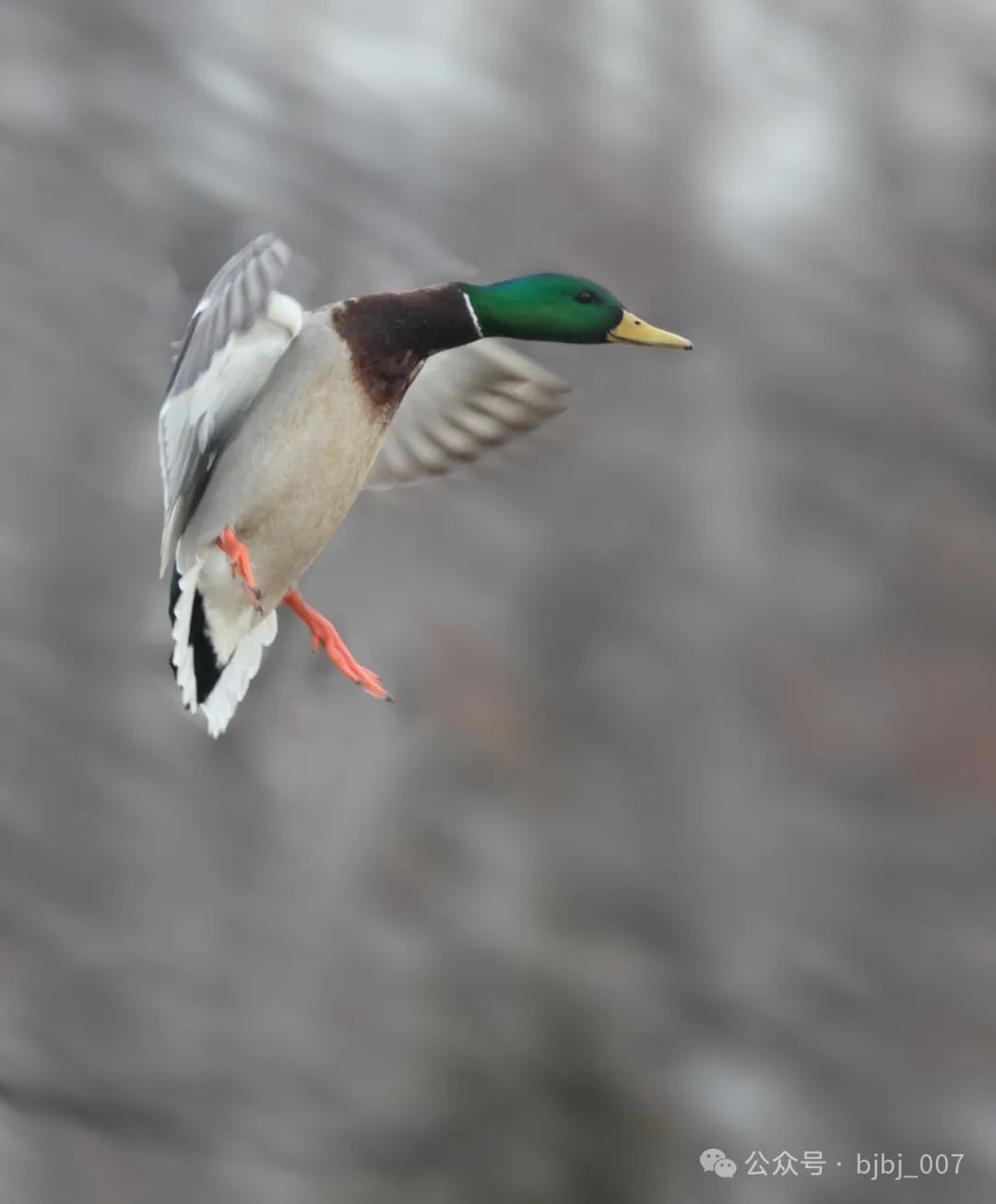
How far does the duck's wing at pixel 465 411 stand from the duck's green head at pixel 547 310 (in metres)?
0.14

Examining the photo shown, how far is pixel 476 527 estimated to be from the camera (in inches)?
53.8

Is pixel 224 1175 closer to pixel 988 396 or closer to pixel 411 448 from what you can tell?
pixel 411 448

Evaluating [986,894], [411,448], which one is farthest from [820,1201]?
[411,448]

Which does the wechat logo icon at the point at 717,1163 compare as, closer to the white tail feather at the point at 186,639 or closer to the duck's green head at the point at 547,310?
the white tail feather at the point at 186,639

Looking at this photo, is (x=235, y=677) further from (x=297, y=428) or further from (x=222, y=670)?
(x=297, y=428)

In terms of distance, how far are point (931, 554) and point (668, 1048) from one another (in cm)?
55

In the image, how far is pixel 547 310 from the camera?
945 mm

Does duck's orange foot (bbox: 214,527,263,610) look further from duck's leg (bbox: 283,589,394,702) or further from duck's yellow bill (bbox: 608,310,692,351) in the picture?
duck's yellow bill (bbox: 608,310,692,351)

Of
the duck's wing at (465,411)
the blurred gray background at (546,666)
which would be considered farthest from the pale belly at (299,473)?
the blurred gray background at (546,666)

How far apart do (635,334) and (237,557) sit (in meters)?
0.28

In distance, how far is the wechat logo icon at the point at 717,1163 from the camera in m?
1.48

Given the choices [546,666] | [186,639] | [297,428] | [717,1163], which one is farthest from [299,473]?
[717,1163]

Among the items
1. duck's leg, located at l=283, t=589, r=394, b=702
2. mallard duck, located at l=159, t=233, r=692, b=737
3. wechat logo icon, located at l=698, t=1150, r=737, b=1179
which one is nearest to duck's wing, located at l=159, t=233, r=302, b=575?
mallard duck, located at l=159, t=233, r=692, b=737

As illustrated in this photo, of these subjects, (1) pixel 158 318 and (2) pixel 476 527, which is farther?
(2) pixel 476 527
